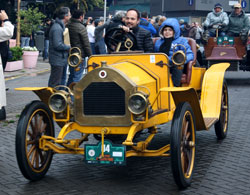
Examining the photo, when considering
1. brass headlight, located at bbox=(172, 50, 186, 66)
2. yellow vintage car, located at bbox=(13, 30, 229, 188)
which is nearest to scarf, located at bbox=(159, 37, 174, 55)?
brass headlight, located at bbox=(172, 50, 186, 66)

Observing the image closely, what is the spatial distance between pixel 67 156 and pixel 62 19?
4593 mm

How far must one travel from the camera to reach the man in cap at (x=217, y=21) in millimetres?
14638

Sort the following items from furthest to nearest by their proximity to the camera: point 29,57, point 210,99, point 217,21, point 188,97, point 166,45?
point 29,57 → point 217,21 → point 166,45 → point 210,99 → point 188,97

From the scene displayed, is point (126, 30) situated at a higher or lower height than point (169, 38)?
higher

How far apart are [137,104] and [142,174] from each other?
3.03ft

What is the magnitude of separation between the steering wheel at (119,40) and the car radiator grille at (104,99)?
1.37 m

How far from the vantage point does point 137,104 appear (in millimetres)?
5121

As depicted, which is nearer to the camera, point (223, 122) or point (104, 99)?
point (104, 99)

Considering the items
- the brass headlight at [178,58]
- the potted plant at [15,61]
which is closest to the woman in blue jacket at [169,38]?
the brass headlight at [178,58]

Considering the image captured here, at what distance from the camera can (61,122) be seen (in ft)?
19.3

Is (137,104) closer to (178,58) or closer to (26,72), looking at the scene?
(178,58)

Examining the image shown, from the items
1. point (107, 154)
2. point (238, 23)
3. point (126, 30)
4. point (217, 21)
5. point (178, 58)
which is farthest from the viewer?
point (217, 21)

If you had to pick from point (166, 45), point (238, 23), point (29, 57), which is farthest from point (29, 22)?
point (166, 45)

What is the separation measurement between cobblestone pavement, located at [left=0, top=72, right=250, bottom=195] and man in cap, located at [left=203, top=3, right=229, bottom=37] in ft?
24.2
